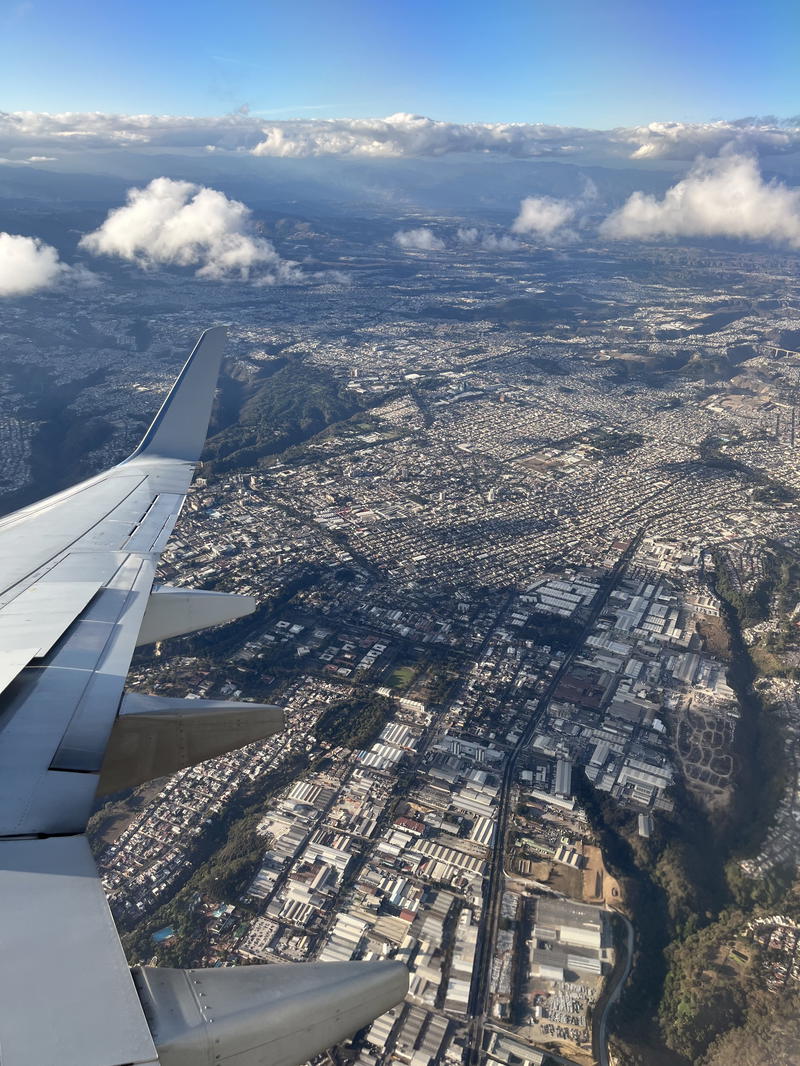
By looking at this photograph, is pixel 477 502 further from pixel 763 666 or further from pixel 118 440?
pixel 118 440

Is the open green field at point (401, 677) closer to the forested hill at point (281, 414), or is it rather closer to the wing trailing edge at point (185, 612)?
the wing trailing edge at point (185, 612)

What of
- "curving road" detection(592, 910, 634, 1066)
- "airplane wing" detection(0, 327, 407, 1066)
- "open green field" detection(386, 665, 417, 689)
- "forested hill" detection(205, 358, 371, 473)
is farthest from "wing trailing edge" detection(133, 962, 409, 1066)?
"forested hill" detection(205, 358, 371, 473)

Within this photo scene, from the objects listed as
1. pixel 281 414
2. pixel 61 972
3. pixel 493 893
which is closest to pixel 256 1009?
pixel 61 972

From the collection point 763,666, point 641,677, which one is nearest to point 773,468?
point 763,666

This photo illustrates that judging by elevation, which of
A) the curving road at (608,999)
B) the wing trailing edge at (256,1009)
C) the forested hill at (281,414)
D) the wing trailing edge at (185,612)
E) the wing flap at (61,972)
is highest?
the wing flap at (61,972)

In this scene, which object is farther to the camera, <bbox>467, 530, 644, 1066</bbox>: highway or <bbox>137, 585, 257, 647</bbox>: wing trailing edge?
<bbox>467, 530, 644, 1066</bbox>: highway

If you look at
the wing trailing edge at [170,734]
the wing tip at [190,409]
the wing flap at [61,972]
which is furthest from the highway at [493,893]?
the wing flap at [61,972]

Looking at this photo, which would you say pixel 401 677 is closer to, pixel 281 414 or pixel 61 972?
pixel 61 972

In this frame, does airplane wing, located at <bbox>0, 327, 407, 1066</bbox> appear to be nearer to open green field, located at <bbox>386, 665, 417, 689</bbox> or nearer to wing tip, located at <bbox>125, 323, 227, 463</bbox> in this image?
wing tip, located at <bbox>125, 323, 227, 463</bbox>

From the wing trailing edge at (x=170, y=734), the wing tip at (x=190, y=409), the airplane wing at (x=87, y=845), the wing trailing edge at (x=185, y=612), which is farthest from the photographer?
the wing tip at (x=190, y=409)

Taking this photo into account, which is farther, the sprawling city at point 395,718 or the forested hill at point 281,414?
the forested hill at point 281,414
